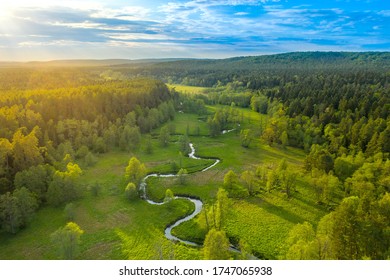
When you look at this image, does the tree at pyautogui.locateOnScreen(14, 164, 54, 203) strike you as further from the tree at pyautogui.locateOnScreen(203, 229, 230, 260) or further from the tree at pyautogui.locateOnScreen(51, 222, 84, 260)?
the tree at pyautogui.locateOnScreen(203, 229, 230, 260)

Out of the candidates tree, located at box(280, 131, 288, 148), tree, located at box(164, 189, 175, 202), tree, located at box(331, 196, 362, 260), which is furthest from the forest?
tree, located at box(164, 189, 175, 202)

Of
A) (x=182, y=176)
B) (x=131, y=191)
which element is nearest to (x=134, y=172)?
(x=131, y=191)

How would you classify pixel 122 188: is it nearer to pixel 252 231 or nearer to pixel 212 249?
pixel 252 231

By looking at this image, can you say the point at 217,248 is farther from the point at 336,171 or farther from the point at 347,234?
the point at 336,171

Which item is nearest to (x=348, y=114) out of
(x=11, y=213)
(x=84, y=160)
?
(x=84, y=160)

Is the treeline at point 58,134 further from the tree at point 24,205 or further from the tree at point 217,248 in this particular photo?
the tree at point 217,248

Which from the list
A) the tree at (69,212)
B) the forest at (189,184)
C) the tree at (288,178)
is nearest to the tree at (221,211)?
the forest at (189,184)
